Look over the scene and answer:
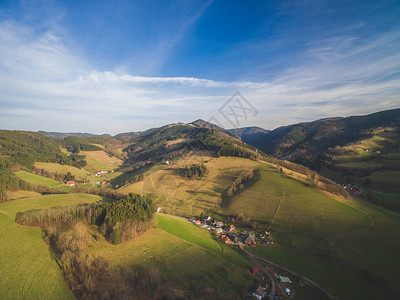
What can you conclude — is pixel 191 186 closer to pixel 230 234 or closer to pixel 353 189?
pixel 230 234

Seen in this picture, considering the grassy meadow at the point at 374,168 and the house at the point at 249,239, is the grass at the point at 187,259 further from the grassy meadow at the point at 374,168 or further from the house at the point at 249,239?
the grassy meadow at the point at 374,168

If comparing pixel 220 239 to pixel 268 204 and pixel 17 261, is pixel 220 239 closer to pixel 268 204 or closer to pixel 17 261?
pixel 268 204

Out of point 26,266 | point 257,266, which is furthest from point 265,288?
point 26,266

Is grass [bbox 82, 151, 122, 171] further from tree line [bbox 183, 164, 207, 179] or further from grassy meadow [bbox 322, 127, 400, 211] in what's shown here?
grassy meadow [bbox 322, 127, 400, 211]

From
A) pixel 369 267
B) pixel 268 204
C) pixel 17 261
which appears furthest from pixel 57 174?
pixel 369 267

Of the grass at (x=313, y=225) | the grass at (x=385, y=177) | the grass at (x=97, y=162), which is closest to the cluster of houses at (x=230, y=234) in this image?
the grass at (x=313, y=225)

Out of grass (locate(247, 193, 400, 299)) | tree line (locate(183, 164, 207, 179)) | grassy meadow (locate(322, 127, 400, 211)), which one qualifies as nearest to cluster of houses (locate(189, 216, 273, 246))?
grass (locate(247, 193, 400, 299))
